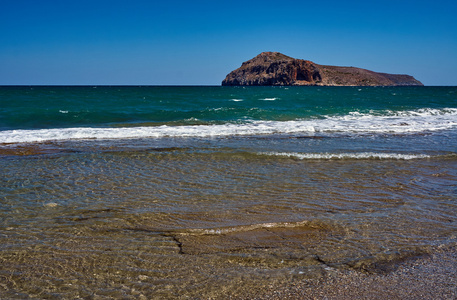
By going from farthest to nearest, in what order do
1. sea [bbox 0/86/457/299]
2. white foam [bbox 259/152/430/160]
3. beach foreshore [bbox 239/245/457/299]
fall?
white foam [bbox 259/152/430/160], sea [bbox 0/86/457/299], beach foreshore [bbox 239/245/457/299]

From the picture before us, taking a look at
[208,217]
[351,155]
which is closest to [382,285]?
[208,217]

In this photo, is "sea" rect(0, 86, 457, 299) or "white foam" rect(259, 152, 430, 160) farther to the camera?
"white foam" rect(259, 152, 430, 160)

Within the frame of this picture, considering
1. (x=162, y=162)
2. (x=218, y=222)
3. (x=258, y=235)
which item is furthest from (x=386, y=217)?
(x=162, y=162)

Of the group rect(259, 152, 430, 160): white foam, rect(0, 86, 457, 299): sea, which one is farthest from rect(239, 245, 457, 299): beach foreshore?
rect(259, 152, 430, 160): white foam

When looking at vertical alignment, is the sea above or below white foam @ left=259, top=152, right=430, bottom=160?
below

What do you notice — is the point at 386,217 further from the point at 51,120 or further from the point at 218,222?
→ the point at 51,120

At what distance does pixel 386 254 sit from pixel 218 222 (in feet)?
6.87

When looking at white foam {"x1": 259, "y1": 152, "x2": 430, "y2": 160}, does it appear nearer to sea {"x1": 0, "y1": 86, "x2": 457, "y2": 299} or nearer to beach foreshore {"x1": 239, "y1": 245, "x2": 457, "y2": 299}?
sea {"x1": 0, "y1": 86, "x2": 457, "y2": 299}

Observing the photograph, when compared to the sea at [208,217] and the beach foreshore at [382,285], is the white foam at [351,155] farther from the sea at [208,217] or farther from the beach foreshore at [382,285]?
the beach foreshore at [382,285]

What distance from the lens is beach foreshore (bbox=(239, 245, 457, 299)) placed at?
315cm

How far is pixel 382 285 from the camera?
332 centimetres

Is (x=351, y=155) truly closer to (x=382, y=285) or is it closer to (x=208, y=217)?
(x=208, y=217)

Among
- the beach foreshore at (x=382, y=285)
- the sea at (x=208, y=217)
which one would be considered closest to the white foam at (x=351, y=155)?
the sea at (x=208, y=217)

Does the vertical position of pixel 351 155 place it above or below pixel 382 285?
above
